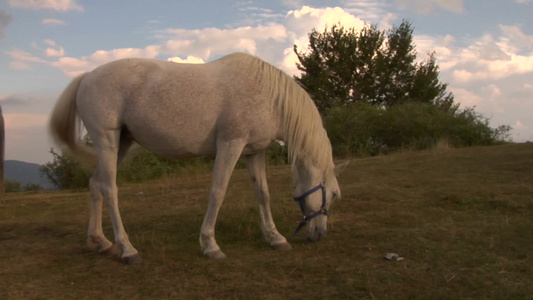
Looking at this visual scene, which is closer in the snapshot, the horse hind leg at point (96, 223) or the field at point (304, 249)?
the field at point (304, 249)

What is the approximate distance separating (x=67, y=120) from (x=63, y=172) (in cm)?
A: 1091

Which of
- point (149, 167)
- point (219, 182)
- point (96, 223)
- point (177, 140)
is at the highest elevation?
point (177, 140)

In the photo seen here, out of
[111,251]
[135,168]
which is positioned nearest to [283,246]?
[111,251]

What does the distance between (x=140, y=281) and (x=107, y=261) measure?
731 millimetres

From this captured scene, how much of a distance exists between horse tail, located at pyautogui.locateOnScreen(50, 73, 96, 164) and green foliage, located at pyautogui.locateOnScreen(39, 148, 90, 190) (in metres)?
9.21

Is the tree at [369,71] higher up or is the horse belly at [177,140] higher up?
the tree at [369,71]

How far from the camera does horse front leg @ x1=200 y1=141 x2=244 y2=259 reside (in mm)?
4074

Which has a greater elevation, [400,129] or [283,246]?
[400,129]

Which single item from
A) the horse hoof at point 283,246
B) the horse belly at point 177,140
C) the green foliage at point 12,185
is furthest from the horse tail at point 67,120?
the green foliage at point 12,185

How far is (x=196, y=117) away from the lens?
13.4 ft

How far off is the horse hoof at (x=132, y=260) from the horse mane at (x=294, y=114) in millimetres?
1712

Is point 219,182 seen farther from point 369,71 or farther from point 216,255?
point 369,71

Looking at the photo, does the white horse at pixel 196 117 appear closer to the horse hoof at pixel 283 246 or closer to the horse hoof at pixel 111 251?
the horse hoof at pixel 111 251

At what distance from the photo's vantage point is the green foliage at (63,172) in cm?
1345
